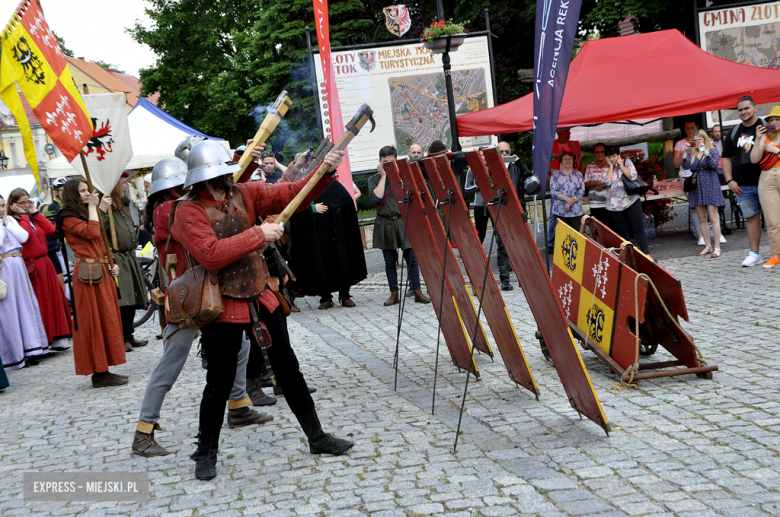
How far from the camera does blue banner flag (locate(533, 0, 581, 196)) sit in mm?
6148

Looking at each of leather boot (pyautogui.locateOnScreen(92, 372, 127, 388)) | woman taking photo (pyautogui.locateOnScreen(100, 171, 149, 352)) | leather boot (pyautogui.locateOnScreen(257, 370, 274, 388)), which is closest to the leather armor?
leather boot (pyautogui.locateOnScreen(257, 370, 274, 388))

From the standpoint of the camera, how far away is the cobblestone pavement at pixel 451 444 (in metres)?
3.58

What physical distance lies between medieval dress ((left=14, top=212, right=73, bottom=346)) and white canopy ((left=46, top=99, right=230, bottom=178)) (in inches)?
262

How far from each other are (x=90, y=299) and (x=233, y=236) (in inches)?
145

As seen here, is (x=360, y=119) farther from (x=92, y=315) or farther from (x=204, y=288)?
(x=92, y=315)

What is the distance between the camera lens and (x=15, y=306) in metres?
8.59

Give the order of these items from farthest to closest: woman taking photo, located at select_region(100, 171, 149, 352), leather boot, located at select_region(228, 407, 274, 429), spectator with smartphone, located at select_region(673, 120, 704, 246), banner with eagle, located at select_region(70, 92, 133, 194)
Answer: spectator with smartphone, located at select_region(673, 120, 704, 246), woman taking photo, located at select_region(100, 171, 149, 352), banner with eagle, located at select_region(70, 92, 133, 194), leather boot, located at select_region(228, 407, 274, 429)

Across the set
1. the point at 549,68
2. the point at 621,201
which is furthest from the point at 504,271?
the point at 549,68

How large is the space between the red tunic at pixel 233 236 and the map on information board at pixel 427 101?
10880 millimetres

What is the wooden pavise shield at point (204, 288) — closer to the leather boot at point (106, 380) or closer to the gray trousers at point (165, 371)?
the gray trousers at point (165, 371)

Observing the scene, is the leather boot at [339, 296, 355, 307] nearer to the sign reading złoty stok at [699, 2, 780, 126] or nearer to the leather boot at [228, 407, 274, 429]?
the leather boot at [228, 407, 274, 429]

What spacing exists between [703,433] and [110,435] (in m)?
3.96

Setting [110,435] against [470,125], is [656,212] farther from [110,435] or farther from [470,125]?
[110,435]

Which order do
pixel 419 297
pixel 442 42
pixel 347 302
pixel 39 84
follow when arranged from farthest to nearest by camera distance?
1. pixel 442 42
2. pixel 347 302
3. pixel 419 297
4. pixel 39 84
